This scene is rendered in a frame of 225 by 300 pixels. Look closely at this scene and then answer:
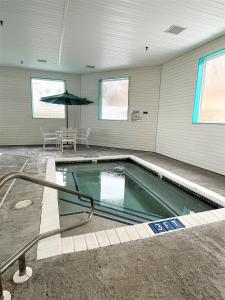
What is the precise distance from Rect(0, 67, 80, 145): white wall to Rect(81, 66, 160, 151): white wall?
3.80ft

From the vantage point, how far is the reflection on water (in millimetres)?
3403

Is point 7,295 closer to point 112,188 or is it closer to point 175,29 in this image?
point 112,188

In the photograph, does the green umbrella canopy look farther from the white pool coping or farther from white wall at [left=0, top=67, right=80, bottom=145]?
the white pool coping

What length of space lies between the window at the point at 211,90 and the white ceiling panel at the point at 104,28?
52cm

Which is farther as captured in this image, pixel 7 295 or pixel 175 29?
pixel 175 29

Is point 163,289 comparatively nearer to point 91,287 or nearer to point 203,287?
point 203,287

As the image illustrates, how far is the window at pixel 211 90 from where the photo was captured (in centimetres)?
425

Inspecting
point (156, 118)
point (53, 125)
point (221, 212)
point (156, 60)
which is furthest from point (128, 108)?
point (221, 212)

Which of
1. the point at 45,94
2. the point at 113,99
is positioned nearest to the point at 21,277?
the point at 113,99

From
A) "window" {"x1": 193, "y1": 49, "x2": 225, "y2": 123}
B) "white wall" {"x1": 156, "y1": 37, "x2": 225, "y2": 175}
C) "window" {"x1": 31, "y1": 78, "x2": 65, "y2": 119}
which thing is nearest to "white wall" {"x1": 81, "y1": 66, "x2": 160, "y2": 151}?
"white wall" {"x1": 156, "y1": 37, "x2": 225, "y2": 175}

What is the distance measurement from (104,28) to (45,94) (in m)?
4.63

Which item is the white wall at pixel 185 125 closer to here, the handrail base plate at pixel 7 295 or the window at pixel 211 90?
the window at pixel 211 90

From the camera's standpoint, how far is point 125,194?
365 cm

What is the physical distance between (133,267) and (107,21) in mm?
4144
